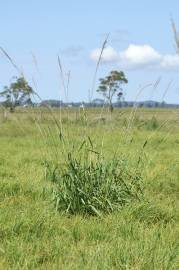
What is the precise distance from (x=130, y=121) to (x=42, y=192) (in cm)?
128

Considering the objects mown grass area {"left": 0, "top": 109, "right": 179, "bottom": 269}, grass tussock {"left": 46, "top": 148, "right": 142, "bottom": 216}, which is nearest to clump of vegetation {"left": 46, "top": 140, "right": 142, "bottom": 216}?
grass tussock {"left": 46, "top": 148, "right": 142, "bottom": 216}

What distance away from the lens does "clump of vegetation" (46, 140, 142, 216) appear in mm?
5430

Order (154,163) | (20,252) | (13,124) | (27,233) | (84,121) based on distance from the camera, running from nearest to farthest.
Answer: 1. (20,252)
2. (27,233)
3. (84,121)
4. (154,163)
5. (13,124)

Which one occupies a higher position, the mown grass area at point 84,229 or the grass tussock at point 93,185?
the grass tussock at point 93,185

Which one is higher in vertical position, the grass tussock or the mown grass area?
the grass tussock

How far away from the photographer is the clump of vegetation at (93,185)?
17.8 ft

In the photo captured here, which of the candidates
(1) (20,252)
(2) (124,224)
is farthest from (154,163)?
(1) (20,252)

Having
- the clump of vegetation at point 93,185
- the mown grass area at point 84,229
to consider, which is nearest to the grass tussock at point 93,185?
the clump of vegetation at point 93,185

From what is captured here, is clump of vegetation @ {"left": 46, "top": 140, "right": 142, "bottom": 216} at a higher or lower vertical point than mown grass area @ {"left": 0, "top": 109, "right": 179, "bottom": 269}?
higher

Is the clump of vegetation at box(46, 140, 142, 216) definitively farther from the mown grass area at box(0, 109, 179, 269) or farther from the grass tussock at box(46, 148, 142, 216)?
the mown grass area at box(0, 109, 179, 269)

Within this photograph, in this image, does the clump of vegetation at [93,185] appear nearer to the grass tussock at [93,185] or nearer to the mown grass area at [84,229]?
the grass tussock at [93,185]

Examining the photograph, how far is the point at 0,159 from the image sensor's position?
9.98m

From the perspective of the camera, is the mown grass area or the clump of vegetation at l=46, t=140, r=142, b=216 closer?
the mown grass area

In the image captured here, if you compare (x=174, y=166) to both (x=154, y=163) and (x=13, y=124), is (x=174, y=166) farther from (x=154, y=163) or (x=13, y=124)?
(x=13, y=124)
